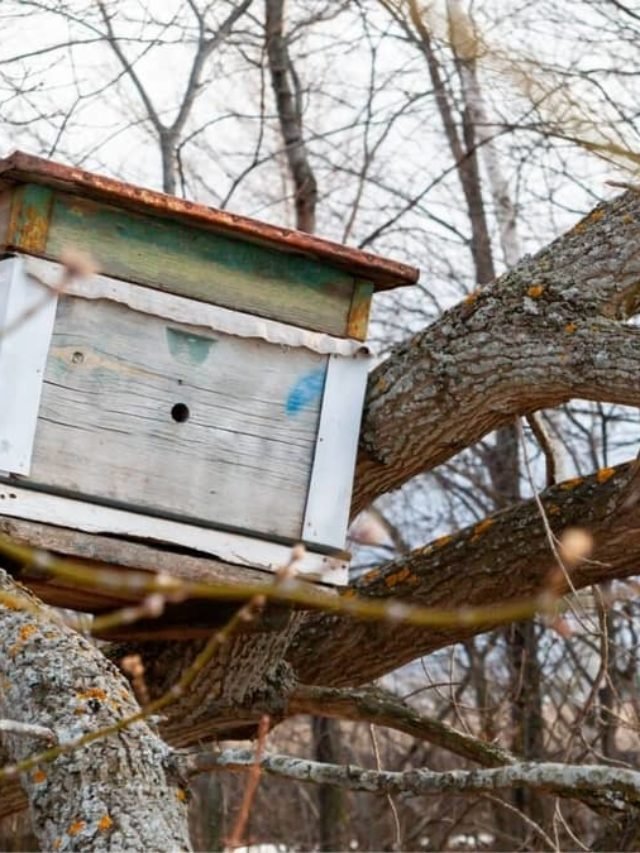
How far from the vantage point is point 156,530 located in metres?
3.71

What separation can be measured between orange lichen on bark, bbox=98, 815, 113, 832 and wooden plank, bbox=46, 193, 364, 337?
146 cm

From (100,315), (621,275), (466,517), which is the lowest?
(100,315)

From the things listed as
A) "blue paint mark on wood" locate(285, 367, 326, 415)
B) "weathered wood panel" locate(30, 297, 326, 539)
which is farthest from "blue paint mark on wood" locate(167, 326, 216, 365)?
"blue paint mark on wood" locate(285, 367, 326, 415)

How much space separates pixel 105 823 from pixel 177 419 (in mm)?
1387

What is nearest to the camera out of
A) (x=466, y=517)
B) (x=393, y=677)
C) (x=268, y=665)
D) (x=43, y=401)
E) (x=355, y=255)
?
(x=43, y=401)

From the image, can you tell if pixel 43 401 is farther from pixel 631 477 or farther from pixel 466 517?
pixel 466 517

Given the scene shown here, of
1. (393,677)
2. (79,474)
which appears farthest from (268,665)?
(393,677)

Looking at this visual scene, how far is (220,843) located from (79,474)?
4.19 m

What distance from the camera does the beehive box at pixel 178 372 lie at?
3.62 meters

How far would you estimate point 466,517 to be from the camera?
8.66 metres

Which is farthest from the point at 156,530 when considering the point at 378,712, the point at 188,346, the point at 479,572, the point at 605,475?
the point at 605,475

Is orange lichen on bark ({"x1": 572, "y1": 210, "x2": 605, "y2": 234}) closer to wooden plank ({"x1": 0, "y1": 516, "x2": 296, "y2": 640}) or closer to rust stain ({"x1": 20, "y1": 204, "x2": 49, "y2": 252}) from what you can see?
wooden plank ({"x1": 0, "y1": 516, "x2": 296, "y2": 640})

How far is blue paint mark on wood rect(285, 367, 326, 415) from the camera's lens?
156 inches

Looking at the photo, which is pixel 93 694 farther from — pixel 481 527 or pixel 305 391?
pixel 481 527
